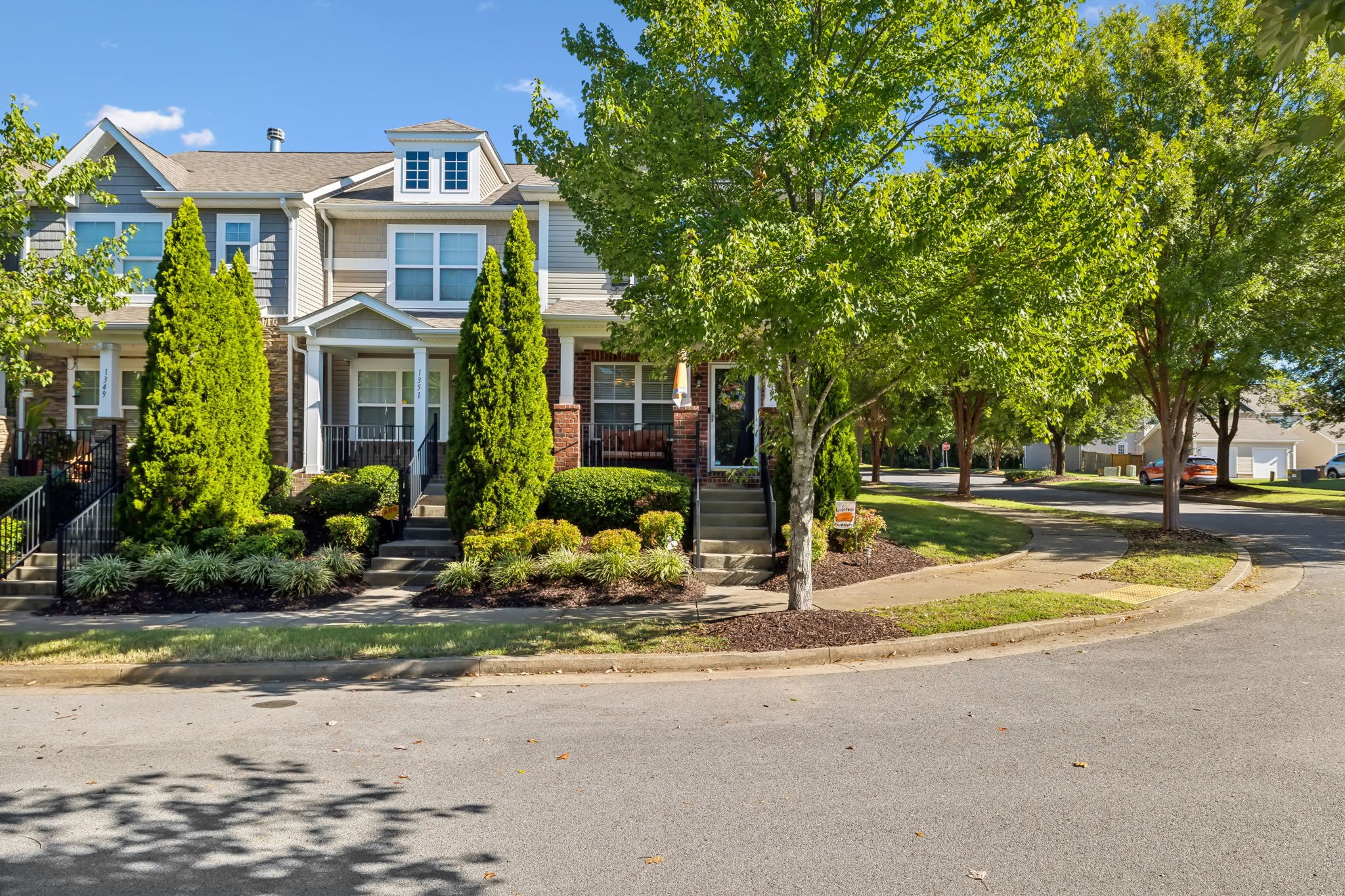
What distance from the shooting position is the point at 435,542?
13453 mm

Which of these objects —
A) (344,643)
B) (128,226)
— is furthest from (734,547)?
(128,226)

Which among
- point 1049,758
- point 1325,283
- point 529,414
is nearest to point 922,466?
point 1325,283

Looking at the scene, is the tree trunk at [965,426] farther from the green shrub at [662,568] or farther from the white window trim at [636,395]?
the green shrub at [662,568]

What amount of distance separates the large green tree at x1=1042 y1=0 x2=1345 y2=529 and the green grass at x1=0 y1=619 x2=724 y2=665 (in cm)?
1087

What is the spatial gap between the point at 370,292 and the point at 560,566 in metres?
10.3

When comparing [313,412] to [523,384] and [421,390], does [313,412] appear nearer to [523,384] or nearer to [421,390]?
[421,390]

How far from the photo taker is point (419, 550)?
13203 millimetres

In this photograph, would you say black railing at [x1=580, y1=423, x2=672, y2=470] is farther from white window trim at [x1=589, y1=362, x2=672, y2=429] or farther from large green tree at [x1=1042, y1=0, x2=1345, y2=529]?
large green tree at [x1=1042, y1=0, x2=1345, y2=529]

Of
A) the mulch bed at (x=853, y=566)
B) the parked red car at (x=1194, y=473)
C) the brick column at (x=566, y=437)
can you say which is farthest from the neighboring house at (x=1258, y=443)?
the brick column at (x=566, y=437)

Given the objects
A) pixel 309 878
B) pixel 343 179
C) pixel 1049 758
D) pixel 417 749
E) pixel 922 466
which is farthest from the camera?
pixel 922 466

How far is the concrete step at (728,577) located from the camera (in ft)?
39.7

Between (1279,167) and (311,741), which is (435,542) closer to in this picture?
(311,741)

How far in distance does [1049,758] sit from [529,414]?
30.6 feet

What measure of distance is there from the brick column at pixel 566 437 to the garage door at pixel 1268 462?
193 ft
